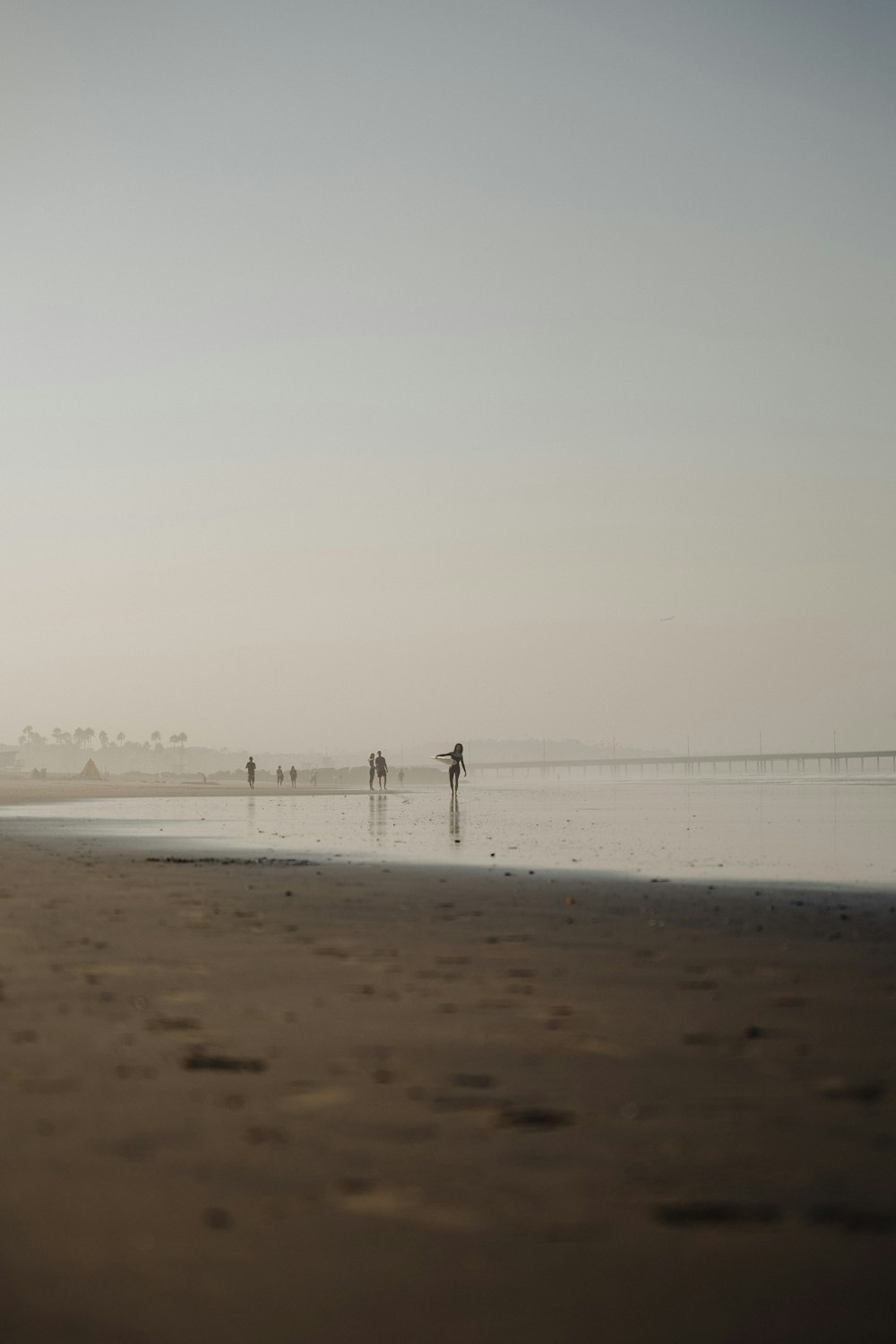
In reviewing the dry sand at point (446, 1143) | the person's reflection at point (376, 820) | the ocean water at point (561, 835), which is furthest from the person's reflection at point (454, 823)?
the dry sand at point (446, 1143)

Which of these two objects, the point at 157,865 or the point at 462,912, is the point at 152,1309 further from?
the point at 157,865

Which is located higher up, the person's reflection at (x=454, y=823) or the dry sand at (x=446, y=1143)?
the dry sand at (x=446, y=1143)

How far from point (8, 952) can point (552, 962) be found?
4425mm

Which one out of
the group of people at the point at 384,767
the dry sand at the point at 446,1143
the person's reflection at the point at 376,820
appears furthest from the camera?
the group of people at the point at 384,767

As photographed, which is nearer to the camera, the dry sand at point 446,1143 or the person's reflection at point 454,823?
the dry sand at point 446,1143

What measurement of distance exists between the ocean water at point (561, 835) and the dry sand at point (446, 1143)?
875 centimetres

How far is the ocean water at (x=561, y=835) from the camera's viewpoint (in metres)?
19.2

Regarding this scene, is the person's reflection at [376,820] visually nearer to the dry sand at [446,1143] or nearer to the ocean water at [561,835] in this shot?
the ocean water at [561,835]

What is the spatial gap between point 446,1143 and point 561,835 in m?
22.8

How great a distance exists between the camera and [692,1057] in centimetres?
648

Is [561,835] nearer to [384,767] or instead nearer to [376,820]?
[376,820]

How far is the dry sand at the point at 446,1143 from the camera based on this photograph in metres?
3.51

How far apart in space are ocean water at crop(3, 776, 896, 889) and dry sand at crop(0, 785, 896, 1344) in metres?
8.75

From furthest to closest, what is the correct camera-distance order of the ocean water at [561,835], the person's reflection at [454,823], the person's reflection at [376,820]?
the person's reflection at [376,820] < the person's reflection at [454,823] < the ocean water at [561,835]
